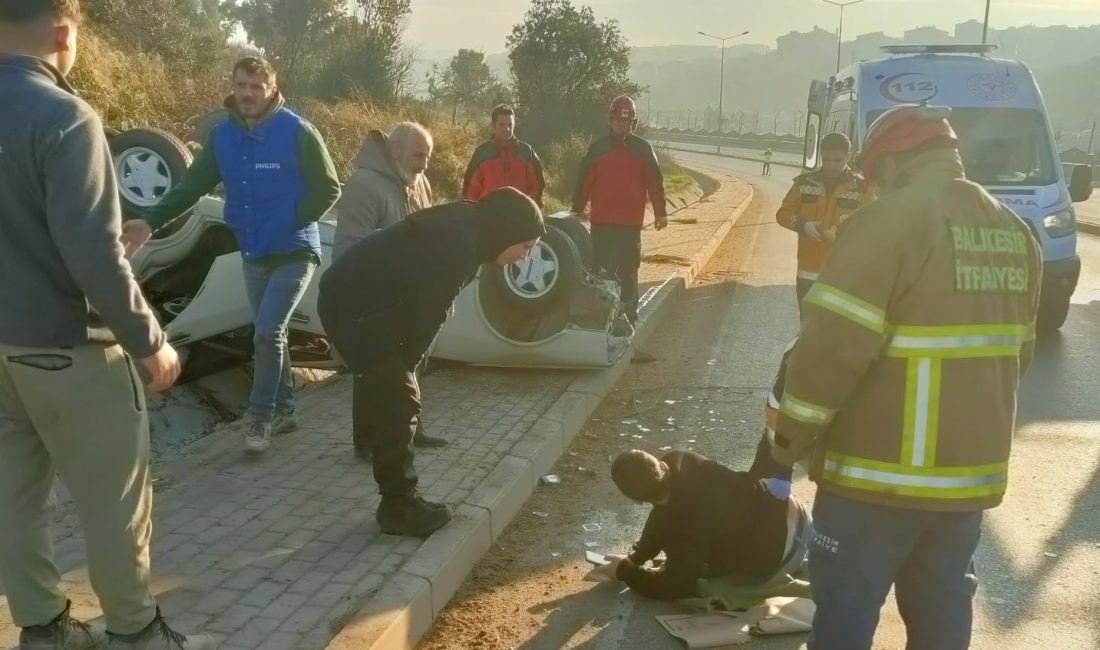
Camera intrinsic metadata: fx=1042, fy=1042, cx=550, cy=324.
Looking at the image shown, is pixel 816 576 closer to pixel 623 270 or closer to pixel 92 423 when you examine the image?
pixel 92 423

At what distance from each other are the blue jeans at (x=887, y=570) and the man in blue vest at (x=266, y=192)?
3431 mm

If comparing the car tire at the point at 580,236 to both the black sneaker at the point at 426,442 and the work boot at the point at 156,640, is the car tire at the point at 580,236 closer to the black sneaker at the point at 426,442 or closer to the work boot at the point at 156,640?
the black sneaker at the point at 426,442

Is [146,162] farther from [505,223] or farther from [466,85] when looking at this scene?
[466,85]

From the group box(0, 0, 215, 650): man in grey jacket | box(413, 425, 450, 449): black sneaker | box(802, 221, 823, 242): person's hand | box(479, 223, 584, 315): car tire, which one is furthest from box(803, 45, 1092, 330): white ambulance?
box(0, 0, 215, 650): man in grey jacket

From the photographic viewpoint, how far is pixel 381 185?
5.67 m

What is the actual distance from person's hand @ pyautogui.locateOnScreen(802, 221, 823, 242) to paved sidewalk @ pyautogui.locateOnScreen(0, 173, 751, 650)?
182 cm

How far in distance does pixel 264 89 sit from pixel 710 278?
352 inches

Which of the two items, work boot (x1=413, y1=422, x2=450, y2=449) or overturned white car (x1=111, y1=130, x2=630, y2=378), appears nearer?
work boot (x1=413, y1=422, x2=450, y2=449)

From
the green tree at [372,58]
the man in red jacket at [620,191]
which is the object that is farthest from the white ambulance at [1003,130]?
the green tree at [372,58]

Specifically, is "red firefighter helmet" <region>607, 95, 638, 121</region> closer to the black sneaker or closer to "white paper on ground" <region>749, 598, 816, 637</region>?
the black sneaker

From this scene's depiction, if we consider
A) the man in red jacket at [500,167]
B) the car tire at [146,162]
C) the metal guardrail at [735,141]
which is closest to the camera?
the car tire at [146,162]

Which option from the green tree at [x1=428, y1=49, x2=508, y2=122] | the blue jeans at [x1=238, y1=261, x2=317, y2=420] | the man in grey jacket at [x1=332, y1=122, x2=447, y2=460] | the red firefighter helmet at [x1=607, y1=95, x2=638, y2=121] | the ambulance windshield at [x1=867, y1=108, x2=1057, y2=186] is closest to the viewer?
the blue jeans at [x1=238, y1=261, x2=317, y2=420]

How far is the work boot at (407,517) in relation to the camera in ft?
14.4

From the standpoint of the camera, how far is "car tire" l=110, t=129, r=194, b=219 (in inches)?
304
